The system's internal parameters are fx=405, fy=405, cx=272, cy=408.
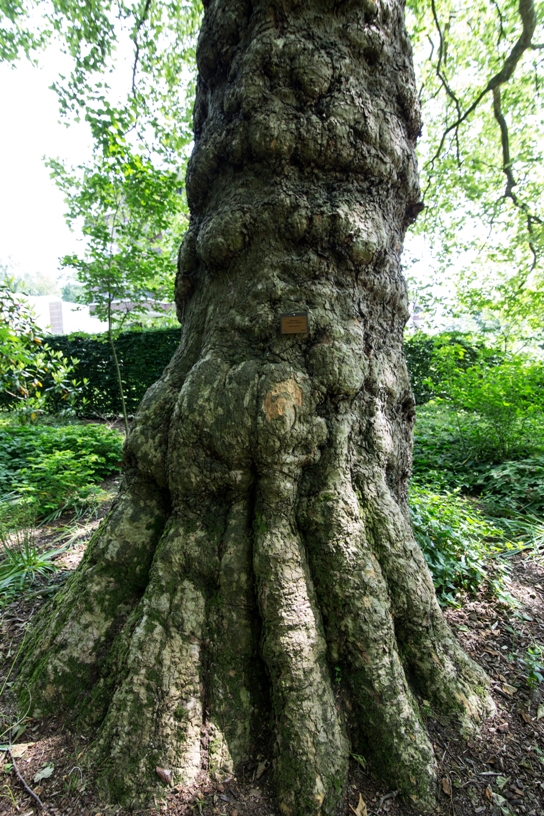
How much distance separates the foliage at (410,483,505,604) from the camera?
2.72m

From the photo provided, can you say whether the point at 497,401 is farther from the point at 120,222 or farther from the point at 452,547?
the point at 120,222

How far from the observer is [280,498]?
174cm

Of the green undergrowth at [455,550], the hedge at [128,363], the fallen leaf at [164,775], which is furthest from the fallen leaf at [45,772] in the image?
the hedge at [128,363]

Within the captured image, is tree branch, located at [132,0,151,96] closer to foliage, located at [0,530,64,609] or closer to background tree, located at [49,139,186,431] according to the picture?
background tree, located at [49,139,186,431]

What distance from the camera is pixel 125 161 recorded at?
5602 millimetres

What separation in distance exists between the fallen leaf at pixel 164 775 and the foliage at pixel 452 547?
1.81 m

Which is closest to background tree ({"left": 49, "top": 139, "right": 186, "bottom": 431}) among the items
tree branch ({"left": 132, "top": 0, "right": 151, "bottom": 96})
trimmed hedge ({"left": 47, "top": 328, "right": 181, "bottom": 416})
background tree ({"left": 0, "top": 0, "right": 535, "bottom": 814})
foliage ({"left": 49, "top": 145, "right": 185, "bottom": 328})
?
foliage ({"left": 49, "top": 145, "right": 185, "bottom": 328})

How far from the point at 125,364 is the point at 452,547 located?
9.13 meters

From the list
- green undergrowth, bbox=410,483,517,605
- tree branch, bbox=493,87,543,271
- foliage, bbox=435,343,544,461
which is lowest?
green undergrowth, bbox=410,483,517,605

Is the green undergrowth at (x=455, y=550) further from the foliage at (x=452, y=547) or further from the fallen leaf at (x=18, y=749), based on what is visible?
the fallen leaf at (x=18, y=749)

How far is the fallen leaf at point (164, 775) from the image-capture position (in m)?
1.50

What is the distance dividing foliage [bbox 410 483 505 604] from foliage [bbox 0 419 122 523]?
327cm

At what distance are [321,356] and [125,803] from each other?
6.14ft

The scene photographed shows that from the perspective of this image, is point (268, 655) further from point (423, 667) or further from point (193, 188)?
point (193, 188)
